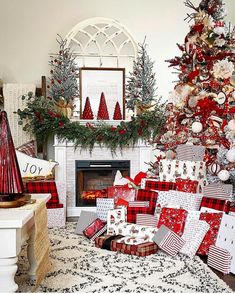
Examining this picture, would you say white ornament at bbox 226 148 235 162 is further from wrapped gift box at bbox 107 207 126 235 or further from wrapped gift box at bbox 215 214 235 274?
wrapped gift box at bbox 107 207 126 235

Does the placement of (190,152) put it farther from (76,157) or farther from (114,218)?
(76,157)

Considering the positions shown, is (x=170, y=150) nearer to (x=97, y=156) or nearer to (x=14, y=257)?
(x=97, y=156)

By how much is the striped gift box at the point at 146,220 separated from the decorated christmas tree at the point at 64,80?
2.27m

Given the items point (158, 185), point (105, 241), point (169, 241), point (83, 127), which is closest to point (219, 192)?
point (169, 241)

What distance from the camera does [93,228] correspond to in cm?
397

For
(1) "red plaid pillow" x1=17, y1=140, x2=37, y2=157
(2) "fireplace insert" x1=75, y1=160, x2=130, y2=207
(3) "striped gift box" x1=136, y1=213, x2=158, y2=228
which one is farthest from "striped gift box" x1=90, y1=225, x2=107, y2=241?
(1) "red plaid pillow" x1=17, y1=140, x2=37, y2=157

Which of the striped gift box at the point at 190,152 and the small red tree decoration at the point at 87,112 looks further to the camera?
the small red tree decoration at the point at 87,112

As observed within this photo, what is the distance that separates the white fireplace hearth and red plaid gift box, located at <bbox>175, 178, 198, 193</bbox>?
185 centimetres

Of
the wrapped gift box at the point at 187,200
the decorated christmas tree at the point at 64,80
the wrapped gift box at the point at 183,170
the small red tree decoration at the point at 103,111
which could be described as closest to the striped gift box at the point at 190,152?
the wrapped gift box at the point at 183,170

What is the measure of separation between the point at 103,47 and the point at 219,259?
3718 millimetres

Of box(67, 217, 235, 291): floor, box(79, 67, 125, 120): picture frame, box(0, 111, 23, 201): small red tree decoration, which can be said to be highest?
box(79, 67, 125, 120): picture frame

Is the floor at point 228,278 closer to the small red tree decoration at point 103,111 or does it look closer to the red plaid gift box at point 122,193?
the red plaid gift box at point 122,193

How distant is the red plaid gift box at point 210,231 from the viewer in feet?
10.6

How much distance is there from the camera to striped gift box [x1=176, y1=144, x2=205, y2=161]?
13.0ft
